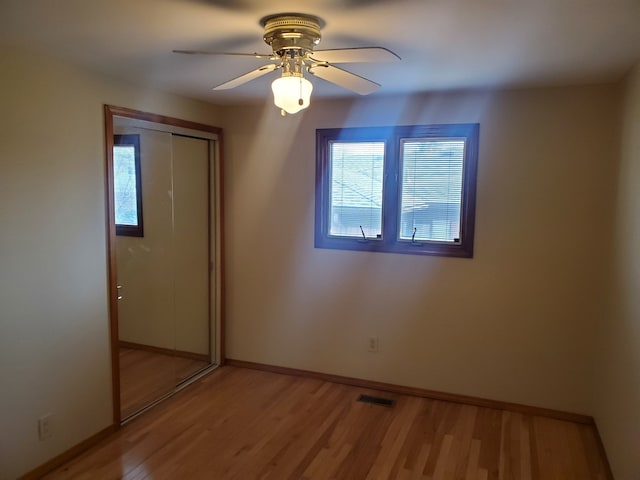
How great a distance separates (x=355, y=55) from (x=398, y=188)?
1.79m

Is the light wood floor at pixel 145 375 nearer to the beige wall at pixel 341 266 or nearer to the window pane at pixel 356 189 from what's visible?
the beige wall at pixel 341 266

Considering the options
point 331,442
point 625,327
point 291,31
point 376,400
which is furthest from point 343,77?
point 376,400

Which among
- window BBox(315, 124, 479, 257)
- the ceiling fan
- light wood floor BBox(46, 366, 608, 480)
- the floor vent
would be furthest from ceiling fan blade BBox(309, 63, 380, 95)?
→ the floor vent

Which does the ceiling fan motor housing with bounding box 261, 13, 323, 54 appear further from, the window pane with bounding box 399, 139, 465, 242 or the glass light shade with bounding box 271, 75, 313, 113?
the window pane with bounding box 399, 139, 465, 242

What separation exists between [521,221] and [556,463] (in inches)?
61.2

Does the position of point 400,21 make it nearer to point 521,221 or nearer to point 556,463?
point 521,221

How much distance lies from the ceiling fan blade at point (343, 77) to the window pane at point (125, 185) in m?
1.66

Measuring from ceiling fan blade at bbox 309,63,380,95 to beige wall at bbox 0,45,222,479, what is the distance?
152 cm

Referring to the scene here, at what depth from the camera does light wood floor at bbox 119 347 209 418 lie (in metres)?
3.36

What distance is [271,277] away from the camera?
406 centimetres

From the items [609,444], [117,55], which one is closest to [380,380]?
[609,444]

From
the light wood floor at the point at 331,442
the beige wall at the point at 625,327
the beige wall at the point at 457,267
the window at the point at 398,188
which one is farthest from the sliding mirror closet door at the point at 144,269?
the beige wall at the point at 625,327

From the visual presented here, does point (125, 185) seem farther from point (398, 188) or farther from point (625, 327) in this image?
point (625, 327)

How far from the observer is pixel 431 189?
3.53 meters
